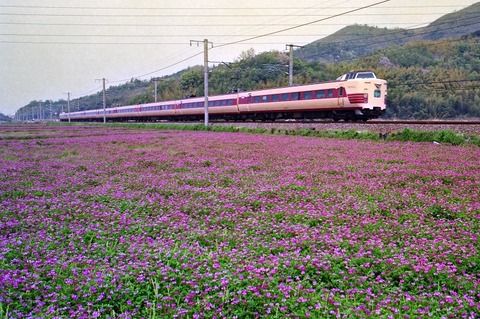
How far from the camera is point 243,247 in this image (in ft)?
15.9

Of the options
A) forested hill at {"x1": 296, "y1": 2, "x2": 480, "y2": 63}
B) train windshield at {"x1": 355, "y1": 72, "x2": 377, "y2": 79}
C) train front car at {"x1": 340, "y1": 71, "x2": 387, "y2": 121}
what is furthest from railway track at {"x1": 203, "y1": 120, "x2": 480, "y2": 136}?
forested hill at {"x1": 296, "y1": 2, "x2": 480, "y2": 63}

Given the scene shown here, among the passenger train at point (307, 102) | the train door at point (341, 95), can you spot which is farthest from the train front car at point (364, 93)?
the train door at point (341, 95)

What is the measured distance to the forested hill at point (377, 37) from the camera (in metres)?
133

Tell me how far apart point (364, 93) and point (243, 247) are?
24150 mm

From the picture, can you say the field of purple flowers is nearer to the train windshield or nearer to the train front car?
the train front car

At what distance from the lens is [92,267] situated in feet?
13.8

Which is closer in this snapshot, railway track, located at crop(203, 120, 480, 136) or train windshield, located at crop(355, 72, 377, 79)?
railway track, located at crop(203, 120, 480, 136)

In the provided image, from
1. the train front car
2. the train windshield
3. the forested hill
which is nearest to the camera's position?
the train front car

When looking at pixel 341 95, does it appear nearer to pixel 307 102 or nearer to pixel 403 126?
pixel 307 102

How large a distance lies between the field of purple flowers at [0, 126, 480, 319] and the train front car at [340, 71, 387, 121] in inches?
692

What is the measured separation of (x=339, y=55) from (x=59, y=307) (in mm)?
158281

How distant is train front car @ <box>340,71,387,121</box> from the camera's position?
26.7 m

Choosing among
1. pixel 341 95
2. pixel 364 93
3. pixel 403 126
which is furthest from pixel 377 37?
pixel 403 126

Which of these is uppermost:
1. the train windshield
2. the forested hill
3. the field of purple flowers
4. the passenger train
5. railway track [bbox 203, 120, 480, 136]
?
the forested hill
